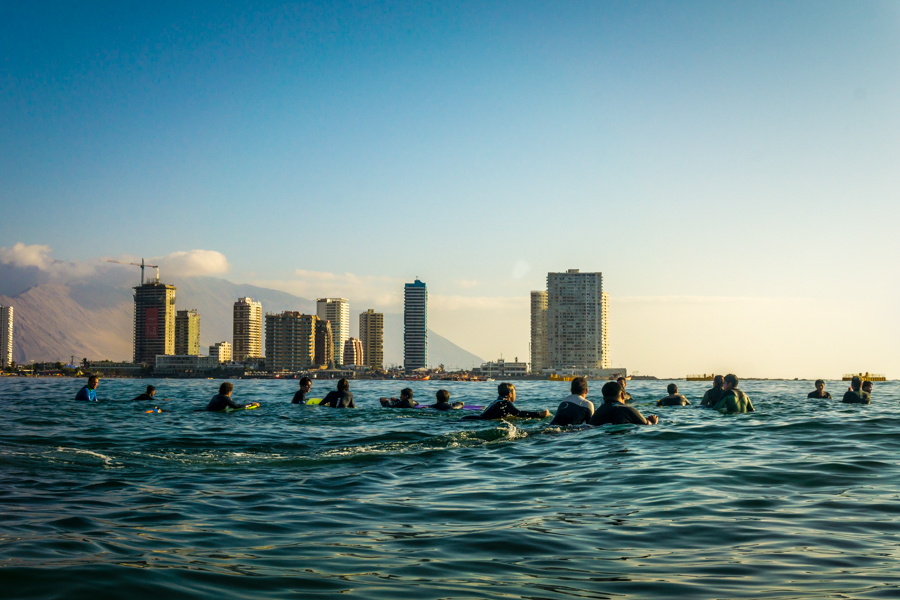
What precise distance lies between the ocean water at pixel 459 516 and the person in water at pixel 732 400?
6777 mm

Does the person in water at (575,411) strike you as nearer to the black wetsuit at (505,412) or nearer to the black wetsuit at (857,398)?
the black wetsuit at (505,412)

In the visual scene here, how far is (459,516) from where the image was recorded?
775cm

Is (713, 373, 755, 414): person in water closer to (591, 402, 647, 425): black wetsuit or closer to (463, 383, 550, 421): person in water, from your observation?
(463, 383, 550, 421): person in water

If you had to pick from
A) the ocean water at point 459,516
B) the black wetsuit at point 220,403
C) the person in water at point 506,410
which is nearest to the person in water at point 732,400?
the ocean water at point 459,516

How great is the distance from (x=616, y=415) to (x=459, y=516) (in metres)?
8.43

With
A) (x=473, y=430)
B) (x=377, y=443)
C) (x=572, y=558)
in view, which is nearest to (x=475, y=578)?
(x=572, y=558)

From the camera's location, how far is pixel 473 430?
16.8 metres

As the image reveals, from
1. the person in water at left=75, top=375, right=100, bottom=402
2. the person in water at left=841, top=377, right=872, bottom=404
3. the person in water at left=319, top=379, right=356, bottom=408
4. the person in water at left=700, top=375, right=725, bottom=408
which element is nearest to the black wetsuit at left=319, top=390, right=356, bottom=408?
the person in water at left=319, top=379, right=356, bottom=408

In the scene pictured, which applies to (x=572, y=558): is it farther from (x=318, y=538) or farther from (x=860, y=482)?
(x=860, y=482)

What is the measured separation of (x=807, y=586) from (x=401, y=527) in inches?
151

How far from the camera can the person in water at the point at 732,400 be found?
72.7 feet

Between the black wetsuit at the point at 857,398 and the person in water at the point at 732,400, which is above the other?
the person in water at the point at 732,400

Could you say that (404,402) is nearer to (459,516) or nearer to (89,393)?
(89,393)

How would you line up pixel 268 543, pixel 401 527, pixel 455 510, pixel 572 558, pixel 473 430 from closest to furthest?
pixel 572 558 < pixel 268 543 < pixel 401 527 < pixel 455 510 < pixel 473 430
